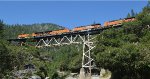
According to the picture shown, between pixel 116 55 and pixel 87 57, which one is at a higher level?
pixel 87 57

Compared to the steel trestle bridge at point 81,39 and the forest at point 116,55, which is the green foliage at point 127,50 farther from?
the steel trestle bridge at point 81,39

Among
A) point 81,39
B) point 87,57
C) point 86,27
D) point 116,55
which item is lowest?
point 116,55

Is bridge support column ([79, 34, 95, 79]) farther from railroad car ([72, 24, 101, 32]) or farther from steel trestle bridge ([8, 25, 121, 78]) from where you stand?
railroad car ([72, 24, 101, 32])

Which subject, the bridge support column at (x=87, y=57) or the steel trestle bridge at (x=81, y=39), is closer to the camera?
the bridge support column at (x=87, y=57)

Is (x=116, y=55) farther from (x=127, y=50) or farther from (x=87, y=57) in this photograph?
(x=87, y=57)

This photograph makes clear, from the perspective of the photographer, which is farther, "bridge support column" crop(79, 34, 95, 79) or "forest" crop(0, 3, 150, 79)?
"bridge support column" crop(79, 34, 95, 79)

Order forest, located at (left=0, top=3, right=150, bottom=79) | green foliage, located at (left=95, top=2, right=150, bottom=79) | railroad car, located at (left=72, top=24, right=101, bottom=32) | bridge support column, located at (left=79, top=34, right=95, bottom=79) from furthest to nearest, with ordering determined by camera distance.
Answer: railroad car, located at (left=72, top=24, right=101, bottom=32) < bridge support column, located at (left=79, top=34, right=95, bottom=79) < green foliage, located at (left=95, top=2, right=150, bottom=79) < forest, located at (left=0, top=3, right=150, bottom=79)

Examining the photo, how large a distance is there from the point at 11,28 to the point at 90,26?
140721 mm

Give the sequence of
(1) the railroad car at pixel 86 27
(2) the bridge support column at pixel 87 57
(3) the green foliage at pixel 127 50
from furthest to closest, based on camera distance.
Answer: (1) the railroad car at pixel 86 27 → (2) the bridge support column at pixel 87 57 → (3) the green foliage at pixel 127 50

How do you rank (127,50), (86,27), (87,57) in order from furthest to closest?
(86,27), (87,57), (127,50)

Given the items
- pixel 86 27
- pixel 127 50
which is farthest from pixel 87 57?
pixel 127 50

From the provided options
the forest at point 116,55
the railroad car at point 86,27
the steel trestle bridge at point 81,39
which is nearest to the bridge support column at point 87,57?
the steel trestle bridge at point 81,39

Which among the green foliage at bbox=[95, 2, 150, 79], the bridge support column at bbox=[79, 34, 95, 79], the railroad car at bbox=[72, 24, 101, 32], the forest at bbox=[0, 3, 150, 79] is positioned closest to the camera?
the forest at bbox=[0, 3, 150, 79]

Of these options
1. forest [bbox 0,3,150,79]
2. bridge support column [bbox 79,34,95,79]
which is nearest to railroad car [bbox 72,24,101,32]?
bridge support column [bbox 79,34,95,79]
